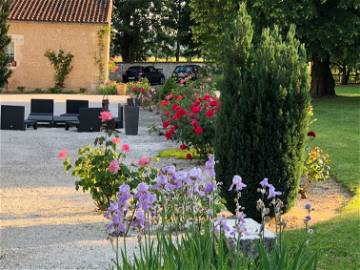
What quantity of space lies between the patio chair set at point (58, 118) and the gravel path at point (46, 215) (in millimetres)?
2352

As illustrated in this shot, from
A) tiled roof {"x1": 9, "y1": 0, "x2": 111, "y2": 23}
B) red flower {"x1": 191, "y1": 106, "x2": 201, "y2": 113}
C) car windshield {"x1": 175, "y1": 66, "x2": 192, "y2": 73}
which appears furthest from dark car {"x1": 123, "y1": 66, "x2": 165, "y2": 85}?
red flower {"x1": 191, "y1": 106, "x2": 201, "y2": 113}

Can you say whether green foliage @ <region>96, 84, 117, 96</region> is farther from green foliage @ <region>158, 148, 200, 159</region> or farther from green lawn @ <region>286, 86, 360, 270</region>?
green foliage @ <region>158, 148, 200, 159</region>

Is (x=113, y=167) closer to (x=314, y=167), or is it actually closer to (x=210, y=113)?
(x=314, y=167)

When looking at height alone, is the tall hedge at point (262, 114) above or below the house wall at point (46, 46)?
below

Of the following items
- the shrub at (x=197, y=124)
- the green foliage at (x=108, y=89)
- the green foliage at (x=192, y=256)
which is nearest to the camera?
the green foliage at (x=192, y=256)

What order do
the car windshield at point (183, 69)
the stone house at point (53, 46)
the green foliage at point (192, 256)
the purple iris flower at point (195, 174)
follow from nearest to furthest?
the green foliage at point (192, 256)
the purple iris flower at point (195, 174)
the stone house at point (53, 46)
the car windshield at point (183, 69)

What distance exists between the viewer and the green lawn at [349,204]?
628cm

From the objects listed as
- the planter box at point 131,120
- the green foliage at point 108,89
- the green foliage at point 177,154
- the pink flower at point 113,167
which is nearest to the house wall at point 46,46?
the green foliage at point 108,89

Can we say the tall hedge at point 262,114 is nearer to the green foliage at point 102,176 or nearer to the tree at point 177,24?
the green foliage at point 102,176

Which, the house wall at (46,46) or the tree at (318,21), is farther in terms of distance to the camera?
the house wall at (46,46)

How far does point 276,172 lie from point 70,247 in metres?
2.37

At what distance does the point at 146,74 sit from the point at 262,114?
4113 centimetres

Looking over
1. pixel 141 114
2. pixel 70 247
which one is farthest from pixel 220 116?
pixel 141 114

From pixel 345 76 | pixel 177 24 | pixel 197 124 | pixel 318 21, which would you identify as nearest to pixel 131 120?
pixel 197 124
